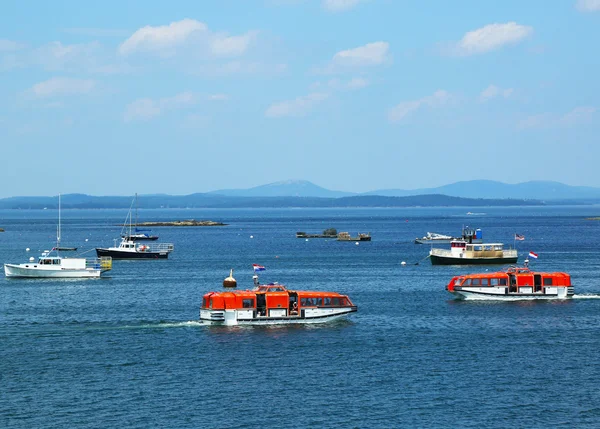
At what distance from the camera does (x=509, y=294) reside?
82562 mm

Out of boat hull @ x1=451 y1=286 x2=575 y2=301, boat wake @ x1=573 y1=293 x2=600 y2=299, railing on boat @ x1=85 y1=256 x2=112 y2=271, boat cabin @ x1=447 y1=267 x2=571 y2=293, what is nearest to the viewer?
boat hull @ x1=451 y1=286 x2=575 y2=301

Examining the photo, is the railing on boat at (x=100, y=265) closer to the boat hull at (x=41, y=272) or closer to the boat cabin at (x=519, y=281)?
the boat hull at (x=41, y=272)

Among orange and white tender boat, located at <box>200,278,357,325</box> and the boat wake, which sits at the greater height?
orange and white tender boat, located at <box>200,278,357,325</box>

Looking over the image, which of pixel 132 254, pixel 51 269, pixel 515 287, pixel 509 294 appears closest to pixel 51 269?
pixel 51 269

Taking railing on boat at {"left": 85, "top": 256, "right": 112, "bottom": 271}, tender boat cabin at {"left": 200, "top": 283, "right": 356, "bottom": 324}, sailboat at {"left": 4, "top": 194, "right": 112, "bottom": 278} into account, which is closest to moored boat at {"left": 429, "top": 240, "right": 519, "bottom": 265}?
railing on boat at {"left": 85, "top": 256, "right": 112, "bottom": 271}

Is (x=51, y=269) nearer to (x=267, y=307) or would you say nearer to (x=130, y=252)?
(x=130, y=252)

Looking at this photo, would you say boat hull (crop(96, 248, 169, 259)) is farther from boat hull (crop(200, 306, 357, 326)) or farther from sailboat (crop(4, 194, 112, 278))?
boat hull (crop(200, 306, 357, 326))

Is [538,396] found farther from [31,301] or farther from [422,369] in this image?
[31,301]

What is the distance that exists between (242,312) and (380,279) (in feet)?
137

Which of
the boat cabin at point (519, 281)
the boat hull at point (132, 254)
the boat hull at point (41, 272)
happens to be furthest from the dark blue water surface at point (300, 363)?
the boat hull at point (132, 254)

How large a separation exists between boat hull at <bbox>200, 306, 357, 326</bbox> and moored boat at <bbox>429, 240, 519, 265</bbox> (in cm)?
5992

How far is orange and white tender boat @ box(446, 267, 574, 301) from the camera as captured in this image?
82.5 metres

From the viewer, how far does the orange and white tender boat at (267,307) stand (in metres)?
66.9

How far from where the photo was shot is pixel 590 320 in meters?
71.1
